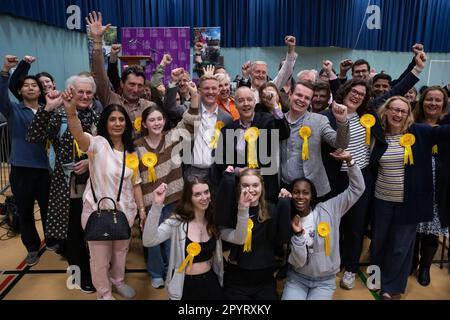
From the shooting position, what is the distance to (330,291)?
2734 mm

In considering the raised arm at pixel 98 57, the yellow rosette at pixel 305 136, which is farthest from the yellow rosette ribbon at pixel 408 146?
the raised arm at pixel 98 57

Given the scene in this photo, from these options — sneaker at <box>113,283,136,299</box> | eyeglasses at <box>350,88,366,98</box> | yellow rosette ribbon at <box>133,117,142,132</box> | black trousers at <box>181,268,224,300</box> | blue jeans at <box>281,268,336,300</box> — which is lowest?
sneaker at <box>113,283,136,299</box>

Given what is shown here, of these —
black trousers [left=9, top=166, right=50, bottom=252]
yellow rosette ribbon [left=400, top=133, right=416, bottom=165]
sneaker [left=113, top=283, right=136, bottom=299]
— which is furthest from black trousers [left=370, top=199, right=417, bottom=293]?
black trousers [left=9, top=166, right=50, bottom=252]

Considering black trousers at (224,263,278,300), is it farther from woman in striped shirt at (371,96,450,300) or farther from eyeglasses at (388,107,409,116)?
eyeglasses at (388,107,409,116)

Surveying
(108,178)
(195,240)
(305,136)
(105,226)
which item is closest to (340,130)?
(305,136)

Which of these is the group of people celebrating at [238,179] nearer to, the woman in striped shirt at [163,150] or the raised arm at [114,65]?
the woman in striped shirt at [163,150]

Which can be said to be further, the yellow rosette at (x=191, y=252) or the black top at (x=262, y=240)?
the black top at (x=262, y=240)

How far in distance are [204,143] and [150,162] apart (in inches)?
18.8

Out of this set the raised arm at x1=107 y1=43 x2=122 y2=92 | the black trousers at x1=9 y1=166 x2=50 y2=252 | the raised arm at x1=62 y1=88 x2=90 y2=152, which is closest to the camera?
the raised arm at x1=62 y1=88 x2=90 y2=152

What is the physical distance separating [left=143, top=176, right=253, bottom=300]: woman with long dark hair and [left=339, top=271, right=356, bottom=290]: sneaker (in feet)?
3.81

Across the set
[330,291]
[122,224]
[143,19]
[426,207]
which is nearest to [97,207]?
[122,224]

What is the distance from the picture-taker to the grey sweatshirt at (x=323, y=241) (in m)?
2.63

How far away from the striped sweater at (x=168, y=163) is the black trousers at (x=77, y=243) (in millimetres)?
546

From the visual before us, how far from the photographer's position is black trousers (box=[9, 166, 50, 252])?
319cm
